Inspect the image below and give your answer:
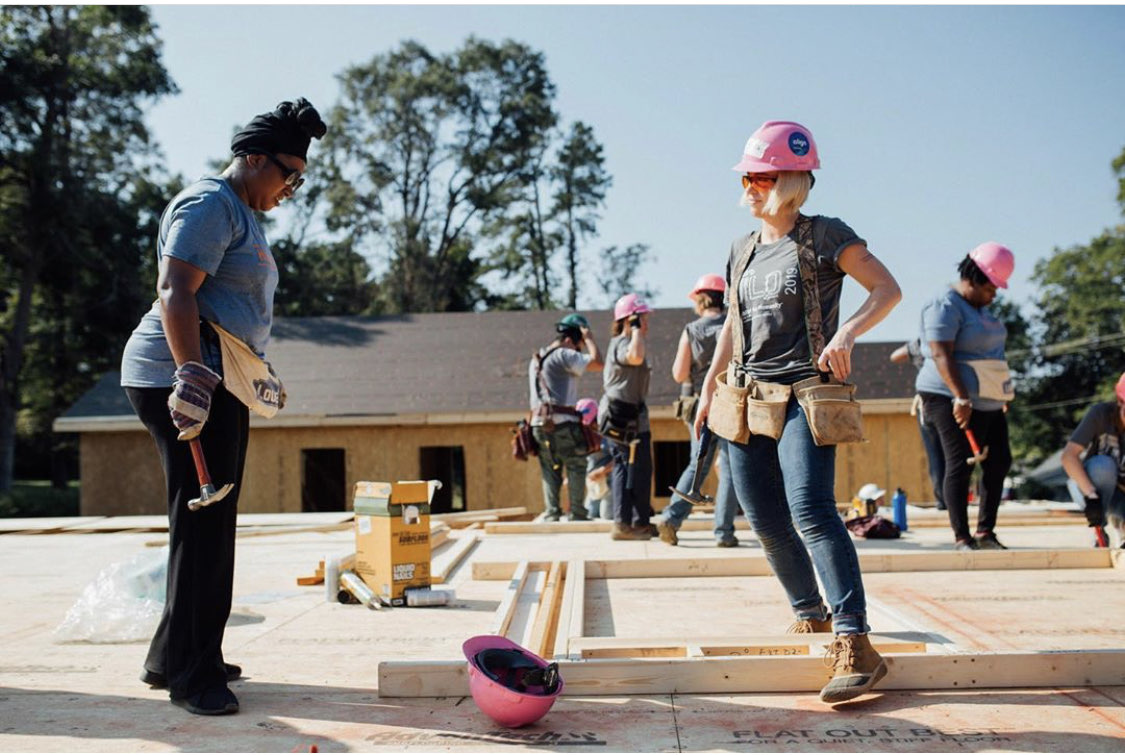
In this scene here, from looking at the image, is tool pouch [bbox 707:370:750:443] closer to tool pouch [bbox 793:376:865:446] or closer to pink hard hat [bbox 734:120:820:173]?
tool pouch [bbox 793:376:865:446]

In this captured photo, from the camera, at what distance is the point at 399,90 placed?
131 feet

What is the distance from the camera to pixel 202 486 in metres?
3.04

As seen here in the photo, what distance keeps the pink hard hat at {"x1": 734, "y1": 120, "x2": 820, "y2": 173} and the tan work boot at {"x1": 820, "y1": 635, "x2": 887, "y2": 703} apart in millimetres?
1505

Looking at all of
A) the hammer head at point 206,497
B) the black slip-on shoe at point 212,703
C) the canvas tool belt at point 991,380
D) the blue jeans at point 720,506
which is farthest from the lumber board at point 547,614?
the canvas tool belt at point 991,380

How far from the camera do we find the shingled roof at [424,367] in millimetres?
18094

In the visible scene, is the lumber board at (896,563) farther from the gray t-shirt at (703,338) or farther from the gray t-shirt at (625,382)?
the gray t-shirt at (625,382)

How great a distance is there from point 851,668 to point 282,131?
2.47 m

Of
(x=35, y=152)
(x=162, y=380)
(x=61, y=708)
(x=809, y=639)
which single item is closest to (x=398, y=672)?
(x=61, y=708)

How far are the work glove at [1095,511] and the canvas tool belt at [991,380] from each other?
78cm

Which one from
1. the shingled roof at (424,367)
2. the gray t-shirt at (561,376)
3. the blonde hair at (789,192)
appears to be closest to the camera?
the blonde hair at (789,192)

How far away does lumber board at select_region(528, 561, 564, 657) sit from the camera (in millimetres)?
3649

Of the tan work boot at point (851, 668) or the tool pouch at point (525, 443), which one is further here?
the tool pouch at point (525, 443)

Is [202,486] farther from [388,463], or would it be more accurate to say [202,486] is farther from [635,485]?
[388,463]

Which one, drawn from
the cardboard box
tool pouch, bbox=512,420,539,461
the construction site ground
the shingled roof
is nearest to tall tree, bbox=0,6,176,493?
the shingled roof
